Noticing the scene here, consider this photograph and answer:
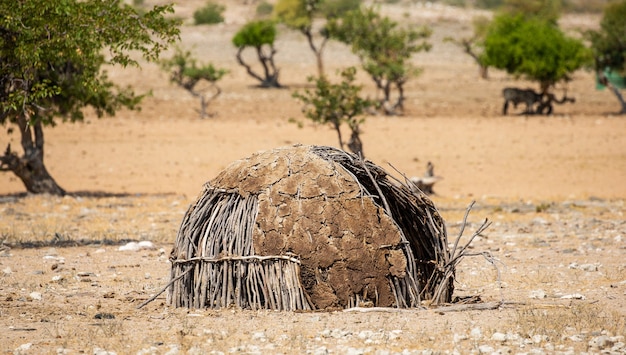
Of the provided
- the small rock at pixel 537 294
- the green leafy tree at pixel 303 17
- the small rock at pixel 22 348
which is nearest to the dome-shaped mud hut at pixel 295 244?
the small rock at pixel 537 294

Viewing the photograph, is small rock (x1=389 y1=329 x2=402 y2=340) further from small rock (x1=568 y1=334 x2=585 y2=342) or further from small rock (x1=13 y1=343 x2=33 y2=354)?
small rock (x1=13 y1=343 x2=33 y2=354)

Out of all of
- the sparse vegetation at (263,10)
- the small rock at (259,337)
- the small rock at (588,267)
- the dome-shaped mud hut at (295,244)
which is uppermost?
the sparse vegetation at (263,10)

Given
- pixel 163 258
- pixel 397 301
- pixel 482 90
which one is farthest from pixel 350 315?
pixel 482 90

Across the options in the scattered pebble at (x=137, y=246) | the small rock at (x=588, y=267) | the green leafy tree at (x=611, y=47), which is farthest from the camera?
the green leafy tree at (x=611, y=47)

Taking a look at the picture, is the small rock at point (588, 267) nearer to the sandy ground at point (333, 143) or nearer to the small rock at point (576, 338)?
the sandy ground at point (333, 143)

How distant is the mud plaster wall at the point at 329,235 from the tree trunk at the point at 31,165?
12.2m

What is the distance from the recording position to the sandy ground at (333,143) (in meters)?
7.91

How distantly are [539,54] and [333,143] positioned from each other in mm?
12988

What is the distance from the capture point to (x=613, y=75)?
45.7 metres

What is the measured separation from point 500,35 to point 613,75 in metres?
9.21

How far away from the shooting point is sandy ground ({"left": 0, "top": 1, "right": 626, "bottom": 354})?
7.91 m

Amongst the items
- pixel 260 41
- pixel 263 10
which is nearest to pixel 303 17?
pixel 260 41

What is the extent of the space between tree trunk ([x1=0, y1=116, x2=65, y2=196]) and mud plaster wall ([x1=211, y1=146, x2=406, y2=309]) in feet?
39.9

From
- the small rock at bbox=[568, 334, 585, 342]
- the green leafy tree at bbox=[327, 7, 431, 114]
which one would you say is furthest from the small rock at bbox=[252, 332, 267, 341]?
the green leafy tree at bbox=[327, 7, 431, 114]
